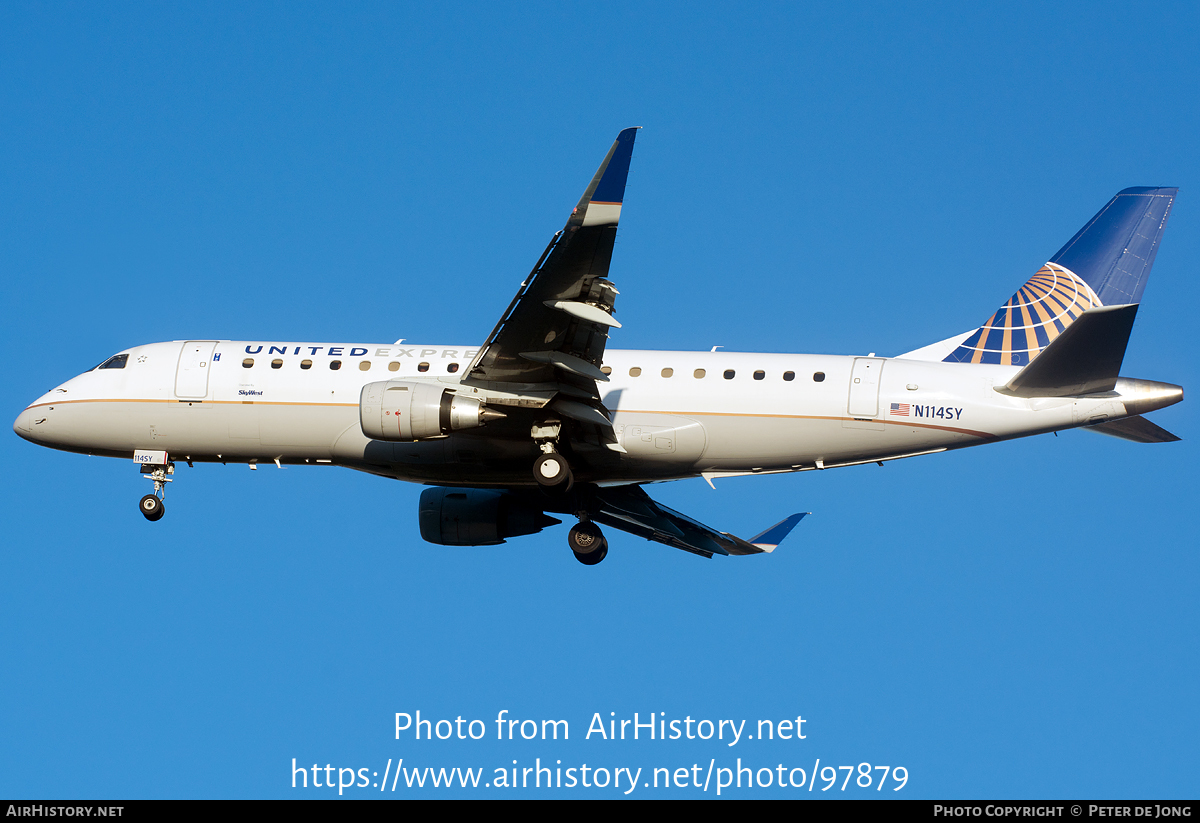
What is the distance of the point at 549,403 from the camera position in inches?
1062

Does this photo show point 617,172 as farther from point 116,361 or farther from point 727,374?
point 116,361

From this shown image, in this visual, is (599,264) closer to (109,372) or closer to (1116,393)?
(1116,393)

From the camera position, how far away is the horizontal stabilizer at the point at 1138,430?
27.2m

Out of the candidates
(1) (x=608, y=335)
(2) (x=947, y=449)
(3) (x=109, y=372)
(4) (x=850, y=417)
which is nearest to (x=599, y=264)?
(1) (x=608, y=335)

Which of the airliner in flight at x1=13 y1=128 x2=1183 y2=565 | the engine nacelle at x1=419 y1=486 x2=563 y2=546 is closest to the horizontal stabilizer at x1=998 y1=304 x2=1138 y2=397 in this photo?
the airliner in flight at x1=13 y1=128 x2=1183 y2=565

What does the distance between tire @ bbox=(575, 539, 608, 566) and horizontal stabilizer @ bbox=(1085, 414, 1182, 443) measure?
10813 millimetres

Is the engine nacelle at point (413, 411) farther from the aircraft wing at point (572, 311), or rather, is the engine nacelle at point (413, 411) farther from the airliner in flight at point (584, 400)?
the aircraft wing at point (572, 311)

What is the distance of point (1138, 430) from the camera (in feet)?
89.6

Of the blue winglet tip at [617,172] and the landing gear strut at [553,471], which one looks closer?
the blue winglet tip at [617,172]

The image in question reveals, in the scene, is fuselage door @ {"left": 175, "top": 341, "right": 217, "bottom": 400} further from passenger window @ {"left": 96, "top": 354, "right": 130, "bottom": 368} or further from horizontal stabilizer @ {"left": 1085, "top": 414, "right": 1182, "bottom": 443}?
horizontal stabilizer @ {"left": 1085, "top": 414, "right": 1182, "bottom": 443}

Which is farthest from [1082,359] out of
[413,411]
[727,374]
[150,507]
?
[150,507]

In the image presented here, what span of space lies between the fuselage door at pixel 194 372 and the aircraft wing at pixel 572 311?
279 inches

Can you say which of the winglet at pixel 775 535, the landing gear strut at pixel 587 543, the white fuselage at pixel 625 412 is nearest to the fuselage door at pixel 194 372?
the white fuselage at pixel 625 412

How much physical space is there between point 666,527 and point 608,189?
40.0ft
